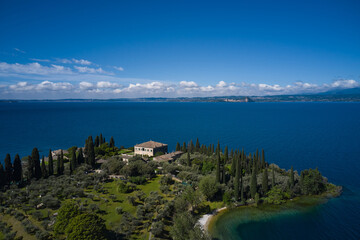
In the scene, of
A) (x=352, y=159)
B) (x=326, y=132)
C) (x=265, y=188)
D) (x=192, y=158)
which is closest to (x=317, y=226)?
(x=265, y=188)

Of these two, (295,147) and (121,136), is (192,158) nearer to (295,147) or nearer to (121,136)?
(295,147)

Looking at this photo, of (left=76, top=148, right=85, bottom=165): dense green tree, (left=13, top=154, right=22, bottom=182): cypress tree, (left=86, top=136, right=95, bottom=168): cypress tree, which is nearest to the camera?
(left=13, top=154, right=22, bottom=182): cypress tree

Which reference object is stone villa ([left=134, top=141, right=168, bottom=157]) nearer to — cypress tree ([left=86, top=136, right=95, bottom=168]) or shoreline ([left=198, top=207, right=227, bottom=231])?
cypress tree ([left=86, top=136, right=95, bottom=168])

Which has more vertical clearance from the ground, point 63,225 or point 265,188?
point 63,225

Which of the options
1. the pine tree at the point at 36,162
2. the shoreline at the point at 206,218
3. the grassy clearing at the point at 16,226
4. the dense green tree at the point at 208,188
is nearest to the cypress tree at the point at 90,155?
the pine tree at the point at 36,162

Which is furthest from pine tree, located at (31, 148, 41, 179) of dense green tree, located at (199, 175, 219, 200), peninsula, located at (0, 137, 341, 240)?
dense green tree, located at (199, 175, 219, 200)

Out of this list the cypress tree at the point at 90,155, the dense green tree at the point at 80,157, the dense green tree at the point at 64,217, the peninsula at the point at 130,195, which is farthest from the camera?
the dense green tree at the point at 80,157

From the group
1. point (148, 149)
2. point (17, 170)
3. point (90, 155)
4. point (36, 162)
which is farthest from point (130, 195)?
point (148, 149)

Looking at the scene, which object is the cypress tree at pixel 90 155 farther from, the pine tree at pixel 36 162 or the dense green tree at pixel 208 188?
the dense green tree at pixel 208 188
